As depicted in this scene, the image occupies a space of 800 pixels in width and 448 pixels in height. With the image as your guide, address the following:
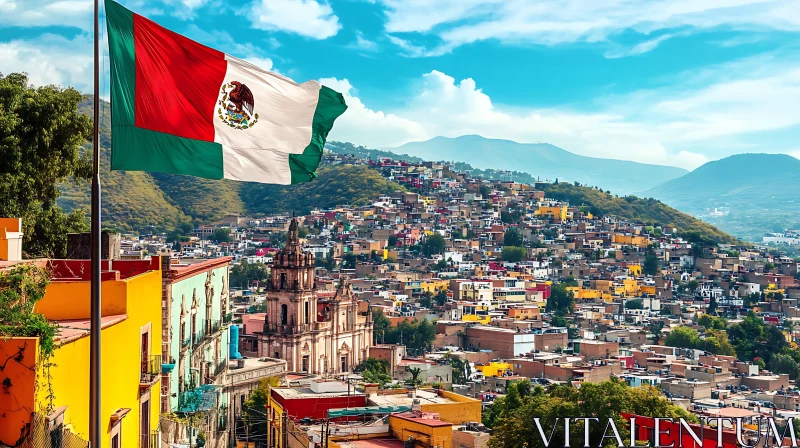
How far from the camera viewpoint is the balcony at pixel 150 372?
809cm

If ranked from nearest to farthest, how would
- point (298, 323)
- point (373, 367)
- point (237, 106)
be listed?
point (237, 106), point (298, 323), point (373, 367)

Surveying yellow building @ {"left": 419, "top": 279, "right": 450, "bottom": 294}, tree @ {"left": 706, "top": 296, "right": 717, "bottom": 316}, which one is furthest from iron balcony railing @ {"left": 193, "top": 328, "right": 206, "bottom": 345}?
tree @ {"left": 706, "top": 296, "right": 717, "bottom": 316}

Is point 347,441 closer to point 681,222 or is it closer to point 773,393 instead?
point 773,393

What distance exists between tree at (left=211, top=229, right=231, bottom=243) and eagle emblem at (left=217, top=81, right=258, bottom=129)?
8889 centimetres

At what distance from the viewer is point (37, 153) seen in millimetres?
12852

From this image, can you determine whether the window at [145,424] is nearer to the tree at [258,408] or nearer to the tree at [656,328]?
the tree at [258,408]

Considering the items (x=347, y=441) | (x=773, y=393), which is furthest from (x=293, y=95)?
(x=773, y=393)

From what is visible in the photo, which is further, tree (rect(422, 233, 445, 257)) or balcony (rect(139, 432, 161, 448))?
tree (rect(422, 233, 445, 257))

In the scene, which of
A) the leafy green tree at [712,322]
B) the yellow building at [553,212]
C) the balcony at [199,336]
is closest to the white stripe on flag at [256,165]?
the balcony at [199,336]

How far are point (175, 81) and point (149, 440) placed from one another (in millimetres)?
3439

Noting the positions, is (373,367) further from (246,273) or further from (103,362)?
(103,362)

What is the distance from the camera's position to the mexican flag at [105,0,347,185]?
572cm

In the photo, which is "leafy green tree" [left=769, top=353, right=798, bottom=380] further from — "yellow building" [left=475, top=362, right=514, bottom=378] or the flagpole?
the flagpole

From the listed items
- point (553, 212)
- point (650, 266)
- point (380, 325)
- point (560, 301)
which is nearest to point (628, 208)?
point (553, 212)
